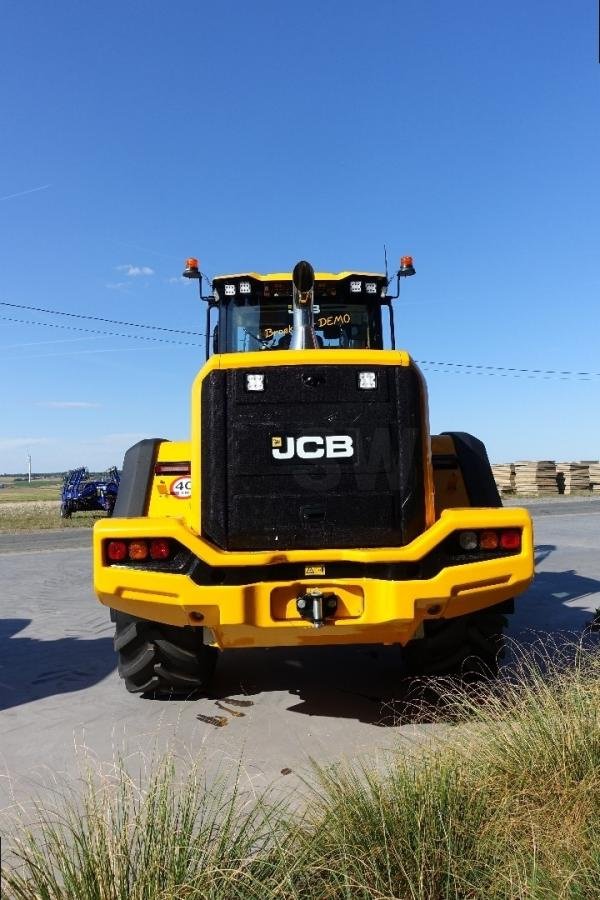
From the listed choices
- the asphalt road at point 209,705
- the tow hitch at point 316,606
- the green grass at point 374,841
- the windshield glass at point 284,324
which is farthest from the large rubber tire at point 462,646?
the windshield glass at point 284,324

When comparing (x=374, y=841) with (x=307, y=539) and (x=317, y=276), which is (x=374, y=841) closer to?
(x=307, y=539)

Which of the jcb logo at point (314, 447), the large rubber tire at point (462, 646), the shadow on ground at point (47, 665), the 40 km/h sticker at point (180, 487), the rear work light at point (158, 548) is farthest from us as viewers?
the 40 km/h sticker at point (180, 487)

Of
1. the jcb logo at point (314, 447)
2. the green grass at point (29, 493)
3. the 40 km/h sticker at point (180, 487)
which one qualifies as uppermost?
the jcb logo at point (314, 447)

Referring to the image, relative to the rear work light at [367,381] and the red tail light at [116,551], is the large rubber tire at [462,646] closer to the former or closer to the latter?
the rear work light at [367,381]

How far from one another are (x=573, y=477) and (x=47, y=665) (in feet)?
91.6

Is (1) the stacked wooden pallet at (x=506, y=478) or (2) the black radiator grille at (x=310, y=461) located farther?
(1) the stacked wooden pallet at (x=506, y=478)

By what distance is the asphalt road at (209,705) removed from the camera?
3514 millimetres

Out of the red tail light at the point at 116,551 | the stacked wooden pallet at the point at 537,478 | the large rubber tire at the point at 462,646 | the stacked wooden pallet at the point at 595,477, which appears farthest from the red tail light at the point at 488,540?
the stacked wooden pallet at the point at 595,477

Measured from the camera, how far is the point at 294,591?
3719 mm

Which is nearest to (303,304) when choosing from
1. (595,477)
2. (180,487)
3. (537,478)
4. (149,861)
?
(180,487)

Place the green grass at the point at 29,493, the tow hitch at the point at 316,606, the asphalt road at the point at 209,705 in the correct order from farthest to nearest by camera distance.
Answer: the green grass at the point at 29,493
the tow hitch at the point at 316,606
the asphalt road at the point at 209,705

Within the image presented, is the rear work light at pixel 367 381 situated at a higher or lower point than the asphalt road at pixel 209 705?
higher

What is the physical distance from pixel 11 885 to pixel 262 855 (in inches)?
26.2

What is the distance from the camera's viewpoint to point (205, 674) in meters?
4.47
